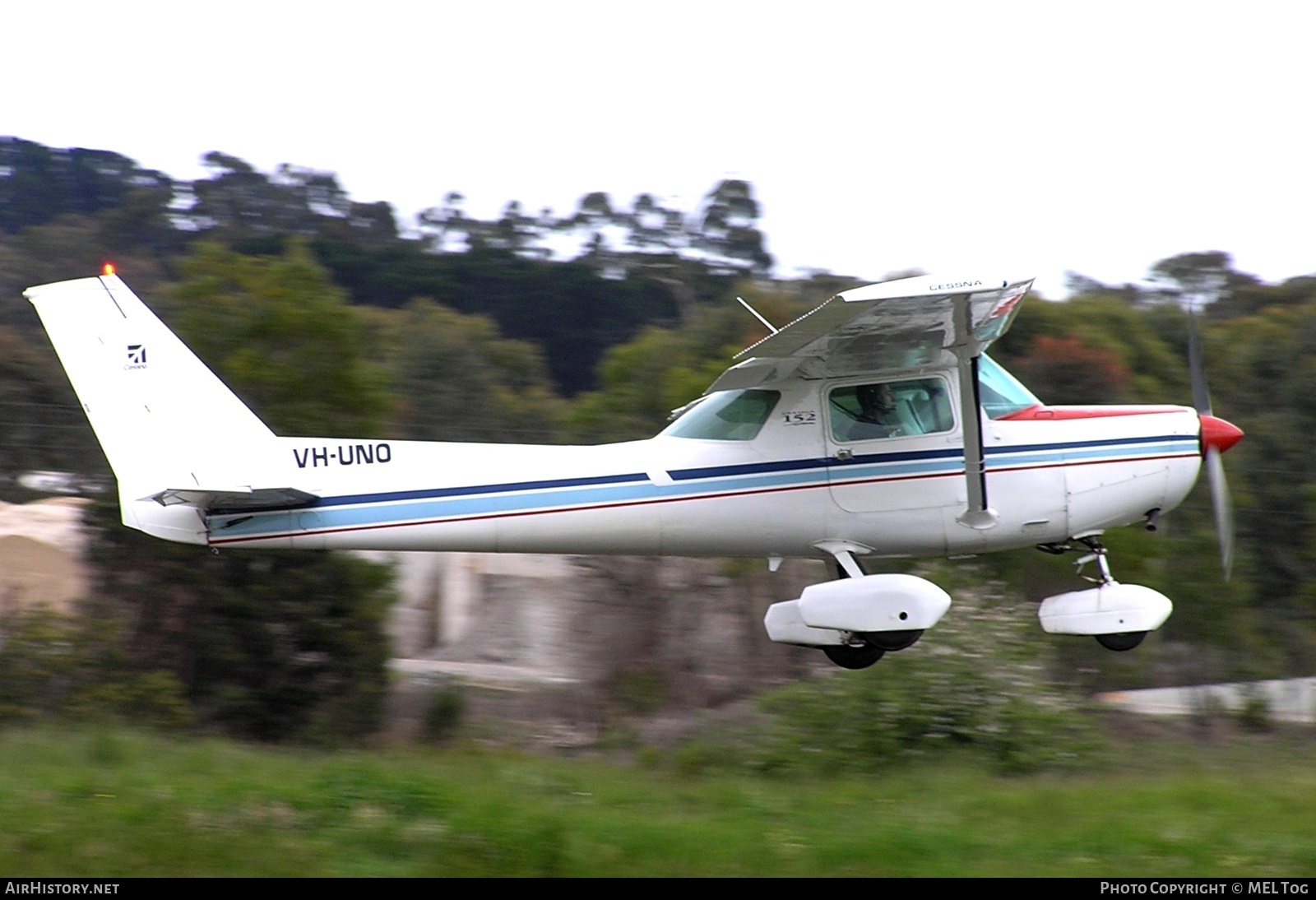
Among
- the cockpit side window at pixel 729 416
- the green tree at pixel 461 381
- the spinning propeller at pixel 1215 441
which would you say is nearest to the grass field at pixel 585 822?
the spinning propeller at pixel 1215 441

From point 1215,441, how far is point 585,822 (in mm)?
5749

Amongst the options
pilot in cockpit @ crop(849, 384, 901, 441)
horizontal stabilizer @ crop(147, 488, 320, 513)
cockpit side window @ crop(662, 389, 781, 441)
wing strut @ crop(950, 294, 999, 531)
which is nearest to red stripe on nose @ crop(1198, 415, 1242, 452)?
wing strut @ crop(950, 294, 999, 531)

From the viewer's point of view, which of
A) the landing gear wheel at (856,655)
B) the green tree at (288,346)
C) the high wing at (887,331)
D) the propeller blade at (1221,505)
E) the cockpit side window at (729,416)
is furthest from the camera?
the green tree at (288,346)

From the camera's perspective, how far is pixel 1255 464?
22.9m

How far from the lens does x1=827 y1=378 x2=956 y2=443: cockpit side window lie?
9781mm

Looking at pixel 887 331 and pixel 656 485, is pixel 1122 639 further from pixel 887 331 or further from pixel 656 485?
pixel 656 485

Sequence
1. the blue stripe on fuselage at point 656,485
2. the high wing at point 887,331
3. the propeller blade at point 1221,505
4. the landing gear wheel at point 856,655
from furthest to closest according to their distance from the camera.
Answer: the landing gear wheel at point 856,655 < the propeller blade at point 1221,505 < the blue stripe on fuselage at point 656,485 < the high wing at point 887,331

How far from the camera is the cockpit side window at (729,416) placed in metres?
9.88

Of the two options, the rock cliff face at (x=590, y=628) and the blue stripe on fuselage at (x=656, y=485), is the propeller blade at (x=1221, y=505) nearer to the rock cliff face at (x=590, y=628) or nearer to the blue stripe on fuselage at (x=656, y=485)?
the blue stripe on fuselage at (x=656, y=485)

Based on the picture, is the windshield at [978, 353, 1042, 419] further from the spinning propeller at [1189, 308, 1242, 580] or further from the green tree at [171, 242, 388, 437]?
the green tree at [171, 242, 388, 437]

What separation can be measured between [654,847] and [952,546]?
393 cm

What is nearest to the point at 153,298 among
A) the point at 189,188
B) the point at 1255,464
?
the point at 1255,464
